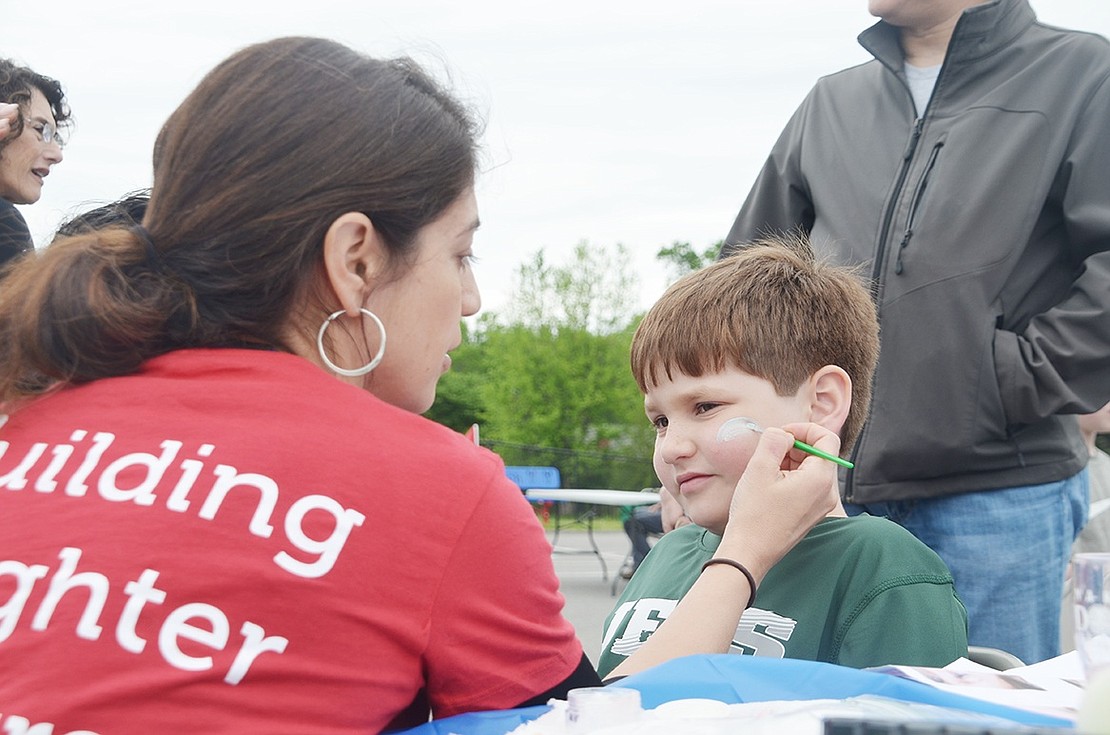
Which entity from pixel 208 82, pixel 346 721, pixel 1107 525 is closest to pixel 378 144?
pixel 208 82

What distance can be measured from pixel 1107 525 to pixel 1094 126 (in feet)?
5.07

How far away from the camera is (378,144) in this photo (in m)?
1.41

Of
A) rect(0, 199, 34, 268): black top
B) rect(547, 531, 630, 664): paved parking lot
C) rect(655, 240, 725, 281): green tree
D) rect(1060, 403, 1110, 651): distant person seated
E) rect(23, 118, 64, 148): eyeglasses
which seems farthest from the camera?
rect(655, 240, 725, 281): green tree

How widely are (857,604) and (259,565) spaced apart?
1.03m

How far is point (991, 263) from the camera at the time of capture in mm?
2600

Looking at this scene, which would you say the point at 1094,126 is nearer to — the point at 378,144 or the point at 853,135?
the point at 853,135

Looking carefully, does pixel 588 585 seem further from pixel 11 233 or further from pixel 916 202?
pixel 916 202

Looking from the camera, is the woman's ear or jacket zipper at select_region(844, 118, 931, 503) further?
A: jacket zipper at select_region(844, 118, 931, 503)

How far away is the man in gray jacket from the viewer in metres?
2.55

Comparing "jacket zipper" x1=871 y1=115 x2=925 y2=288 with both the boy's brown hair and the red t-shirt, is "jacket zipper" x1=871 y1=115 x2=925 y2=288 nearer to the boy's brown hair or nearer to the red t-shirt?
the boy's brown hair

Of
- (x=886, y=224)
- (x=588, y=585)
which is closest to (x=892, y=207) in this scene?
(x=886, y=224)

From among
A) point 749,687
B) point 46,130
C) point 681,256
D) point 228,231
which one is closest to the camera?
point 749,687

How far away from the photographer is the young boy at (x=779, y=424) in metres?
1.79

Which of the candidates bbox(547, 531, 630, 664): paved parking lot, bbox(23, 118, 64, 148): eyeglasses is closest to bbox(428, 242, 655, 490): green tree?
bbox(547, 531, 630, 664): paved parking lot
